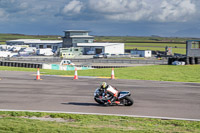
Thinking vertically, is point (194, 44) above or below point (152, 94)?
above

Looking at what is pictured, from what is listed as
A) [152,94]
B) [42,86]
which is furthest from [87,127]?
[42,86]

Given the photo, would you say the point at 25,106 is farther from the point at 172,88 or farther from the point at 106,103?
the point at 172,88

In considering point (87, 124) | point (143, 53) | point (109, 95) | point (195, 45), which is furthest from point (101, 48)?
point (87, 124)

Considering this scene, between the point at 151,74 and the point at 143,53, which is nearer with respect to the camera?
the point at 151,74

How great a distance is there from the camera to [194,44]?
57344 millimetres

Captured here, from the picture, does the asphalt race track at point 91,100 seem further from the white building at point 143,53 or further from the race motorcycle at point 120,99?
the white building at point 143,53

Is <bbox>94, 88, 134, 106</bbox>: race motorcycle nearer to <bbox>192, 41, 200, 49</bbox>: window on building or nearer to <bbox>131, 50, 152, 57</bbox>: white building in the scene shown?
<bbox>192, 41, 200, 49</bbox>: window on building

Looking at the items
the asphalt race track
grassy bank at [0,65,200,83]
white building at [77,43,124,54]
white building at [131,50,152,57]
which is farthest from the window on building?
white building at [77,43,124,54]

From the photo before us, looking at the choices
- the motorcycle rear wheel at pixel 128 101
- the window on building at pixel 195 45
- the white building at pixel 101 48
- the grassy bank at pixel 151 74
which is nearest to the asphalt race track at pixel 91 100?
the motorcycle rear wheel at pixel 128 101

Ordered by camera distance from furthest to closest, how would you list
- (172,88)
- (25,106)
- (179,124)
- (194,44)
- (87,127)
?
(194,44) → (172,88) → (25,106) → (179,124) → (87,127)

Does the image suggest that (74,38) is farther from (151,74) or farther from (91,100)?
(91,100)

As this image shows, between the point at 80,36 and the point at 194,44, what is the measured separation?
200ft

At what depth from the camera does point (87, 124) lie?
461 inches

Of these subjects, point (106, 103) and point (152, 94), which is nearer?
point (106, 103)
